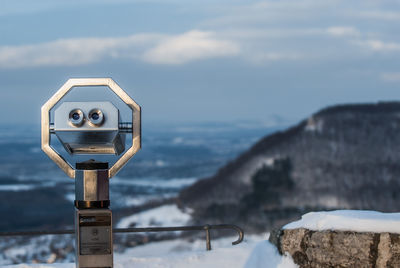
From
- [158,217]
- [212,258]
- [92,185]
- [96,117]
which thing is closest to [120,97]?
[96,117]

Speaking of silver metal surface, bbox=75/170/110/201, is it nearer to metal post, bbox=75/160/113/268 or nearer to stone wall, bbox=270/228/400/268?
metal post, bbox=75/160/113/268

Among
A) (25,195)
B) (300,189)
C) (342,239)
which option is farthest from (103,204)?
(25,195)

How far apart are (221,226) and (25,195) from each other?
38.8 meters

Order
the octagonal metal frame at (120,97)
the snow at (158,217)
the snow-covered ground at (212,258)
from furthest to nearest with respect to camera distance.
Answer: the snow at (158,217)
the snow-covered ground at (212,258)
the octagonal metal frame at (120,97)

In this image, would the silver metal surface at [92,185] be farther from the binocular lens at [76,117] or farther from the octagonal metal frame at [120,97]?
the binocular lens at [76,117]

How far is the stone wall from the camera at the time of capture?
24.9 ft

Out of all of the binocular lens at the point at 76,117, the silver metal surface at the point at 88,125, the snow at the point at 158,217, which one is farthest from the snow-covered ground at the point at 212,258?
the snow at the point at 158,217

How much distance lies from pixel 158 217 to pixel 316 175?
1098 centimetres

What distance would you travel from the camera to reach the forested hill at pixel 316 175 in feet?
125

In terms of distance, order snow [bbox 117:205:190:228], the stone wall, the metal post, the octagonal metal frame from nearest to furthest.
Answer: the metal post → the octagonal metal frame → the stone wall → snow [bbox 117:205:190:228]

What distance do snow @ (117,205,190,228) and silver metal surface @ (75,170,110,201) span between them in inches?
964

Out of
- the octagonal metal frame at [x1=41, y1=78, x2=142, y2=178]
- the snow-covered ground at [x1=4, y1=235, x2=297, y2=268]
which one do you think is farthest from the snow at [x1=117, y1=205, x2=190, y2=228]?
the octagonal metal frame at [x1=41, y1=78, x2=142, y2=178]

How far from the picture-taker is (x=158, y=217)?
32469 millimetres

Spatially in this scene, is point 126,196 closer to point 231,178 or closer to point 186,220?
point 231,178
